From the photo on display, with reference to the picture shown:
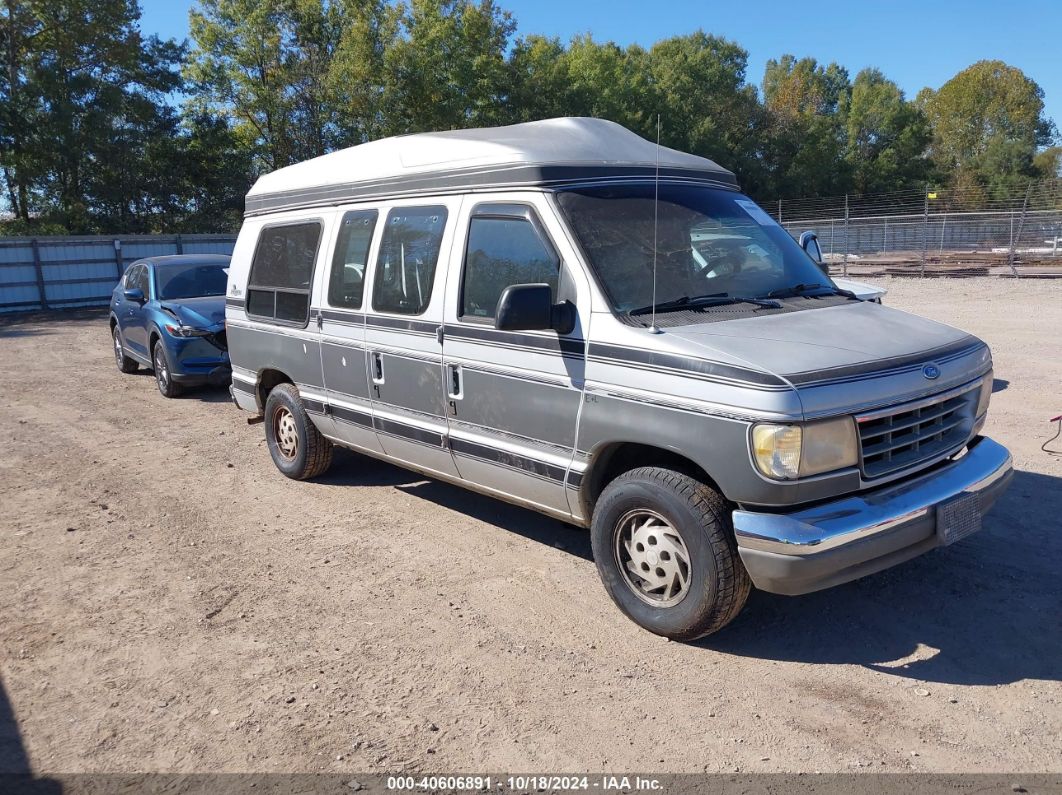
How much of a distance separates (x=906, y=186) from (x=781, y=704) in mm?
67173

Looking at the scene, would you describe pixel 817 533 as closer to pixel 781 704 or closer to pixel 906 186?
pixel 781 704

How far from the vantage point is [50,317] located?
74.1 feet

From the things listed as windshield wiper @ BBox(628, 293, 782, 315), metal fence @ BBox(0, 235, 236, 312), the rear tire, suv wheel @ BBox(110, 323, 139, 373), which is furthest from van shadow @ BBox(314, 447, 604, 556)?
metal fence @ BBox(0, 235, 236, 312)

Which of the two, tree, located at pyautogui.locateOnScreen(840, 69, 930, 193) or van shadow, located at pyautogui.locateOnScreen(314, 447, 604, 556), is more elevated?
tree, located at pyautogui.locateOnScreen(840, 69, 930, 193)

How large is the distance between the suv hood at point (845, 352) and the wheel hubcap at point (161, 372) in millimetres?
8592

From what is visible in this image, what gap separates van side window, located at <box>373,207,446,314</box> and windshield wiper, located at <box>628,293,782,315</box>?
1536 millimetres

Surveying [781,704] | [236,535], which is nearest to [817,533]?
[781,704]

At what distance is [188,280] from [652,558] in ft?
31.2

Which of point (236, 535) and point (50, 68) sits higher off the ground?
point (50, 68)

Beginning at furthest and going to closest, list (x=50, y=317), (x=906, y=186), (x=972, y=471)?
(x=906, y=186), (x=50, y=317), (x=972, y=471)

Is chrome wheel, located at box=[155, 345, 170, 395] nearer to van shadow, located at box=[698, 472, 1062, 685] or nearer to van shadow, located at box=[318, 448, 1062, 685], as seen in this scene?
van shadow, located at box=[318, 448, 1062, 685]

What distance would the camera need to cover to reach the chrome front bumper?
3553mm

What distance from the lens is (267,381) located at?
734 cm

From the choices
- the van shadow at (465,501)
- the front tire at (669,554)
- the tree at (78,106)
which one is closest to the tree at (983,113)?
the tree at (78,106)
